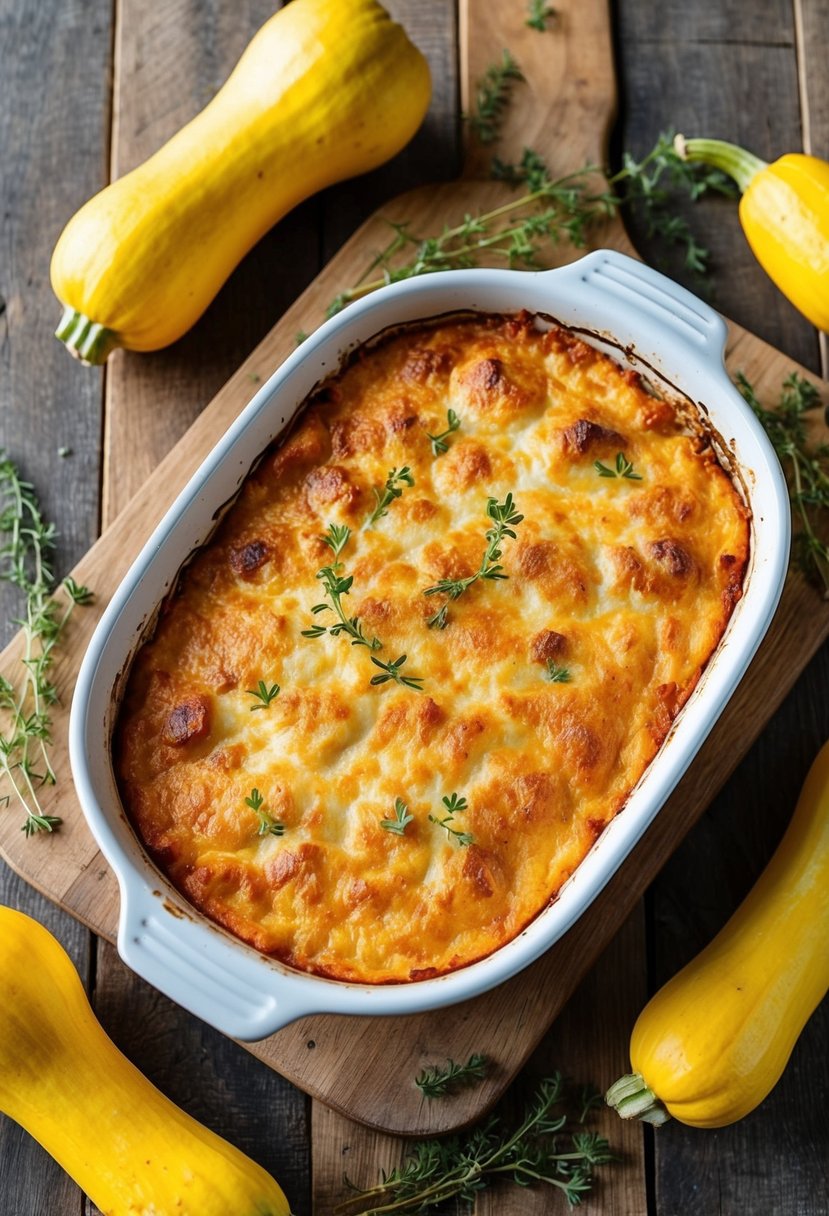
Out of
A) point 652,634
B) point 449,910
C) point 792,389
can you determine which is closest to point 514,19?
point 792,389

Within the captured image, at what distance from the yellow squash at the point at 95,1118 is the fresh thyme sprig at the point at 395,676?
91 cm

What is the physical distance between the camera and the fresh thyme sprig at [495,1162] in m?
2.60

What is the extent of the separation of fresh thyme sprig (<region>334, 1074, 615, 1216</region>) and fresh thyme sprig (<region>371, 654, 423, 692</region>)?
0.93m

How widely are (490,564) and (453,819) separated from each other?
51 centimetres

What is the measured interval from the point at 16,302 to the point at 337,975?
1.80 metres

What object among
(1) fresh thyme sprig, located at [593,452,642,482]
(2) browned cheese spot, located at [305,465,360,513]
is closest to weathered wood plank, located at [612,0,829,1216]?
(1) fresh thyme sprig, located at [593,452,642,482]

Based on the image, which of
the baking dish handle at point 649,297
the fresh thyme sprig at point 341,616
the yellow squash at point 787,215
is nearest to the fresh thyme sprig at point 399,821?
the fresh thyme sprig at point 341,616

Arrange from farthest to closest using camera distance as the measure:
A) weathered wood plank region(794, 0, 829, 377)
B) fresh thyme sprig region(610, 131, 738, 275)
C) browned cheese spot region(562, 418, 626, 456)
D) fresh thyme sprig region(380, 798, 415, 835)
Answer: weathered wood plank region(794, 0, 829, 377) < fresh thyme sprig region(610, 131, 738, 275) < browned cheese spot region(562, 418, 626, 456) < fresh thyme sprig region(380, 798, 415, 835)

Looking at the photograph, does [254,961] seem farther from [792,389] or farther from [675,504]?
[792,389]

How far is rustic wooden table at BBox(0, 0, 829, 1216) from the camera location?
2.72m

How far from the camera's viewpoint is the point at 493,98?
3.05 metres

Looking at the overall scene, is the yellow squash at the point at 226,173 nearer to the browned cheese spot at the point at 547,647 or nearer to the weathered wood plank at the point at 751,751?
the weathered wood plank at the point at 751,751

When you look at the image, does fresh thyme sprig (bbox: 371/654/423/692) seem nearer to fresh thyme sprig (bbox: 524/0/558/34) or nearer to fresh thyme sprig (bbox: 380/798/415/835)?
fresh thyme sprig (bbox: 380/798/415/835)

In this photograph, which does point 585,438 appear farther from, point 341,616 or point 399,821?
point 399,821
